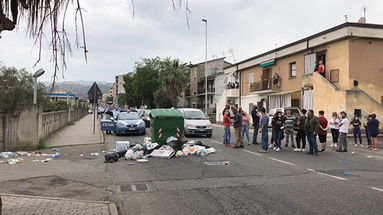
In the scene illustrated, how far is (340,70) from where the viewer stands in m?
22.6

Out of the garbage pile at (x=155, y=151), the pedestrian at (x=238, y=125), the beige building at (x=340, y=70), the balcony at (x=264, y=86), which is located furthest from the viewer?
the balcony at (x=264, y=86)

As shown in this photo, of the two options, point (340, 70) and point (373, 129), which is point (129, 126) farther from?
point (340, 70)

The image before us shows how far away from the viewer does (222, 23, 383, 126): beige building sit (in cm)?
2066

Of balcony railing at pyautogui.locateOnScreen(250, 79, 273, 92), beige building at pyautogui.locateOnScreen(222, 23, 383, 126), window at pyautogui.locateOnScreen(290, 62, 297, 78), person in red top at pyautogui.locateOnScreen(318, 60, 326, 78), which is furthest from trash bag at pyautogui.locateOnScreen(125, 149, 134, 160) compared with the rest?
balcony railing at pyautogui.locateOnScreen(250, 79, 273, 92)

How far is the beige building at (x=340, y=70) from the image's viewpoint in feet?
67.8

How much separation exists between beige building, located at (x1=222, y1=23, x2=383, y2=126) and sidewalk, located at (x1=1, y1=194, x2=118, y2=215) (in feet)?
61.4

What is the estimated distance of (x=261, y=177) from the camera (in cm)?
796

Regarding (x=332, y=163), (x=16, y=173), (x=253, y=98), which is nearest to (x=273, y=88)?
(x=253, y=98)

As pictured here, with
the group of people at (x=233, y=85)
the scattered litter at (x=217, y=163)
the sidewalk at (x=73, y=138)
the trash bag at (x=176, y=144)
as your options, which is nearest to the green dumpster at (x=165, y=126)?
the trash bag at (x=176, y=144)

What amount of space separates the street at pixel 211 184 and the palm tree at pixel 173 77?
42.3 metres

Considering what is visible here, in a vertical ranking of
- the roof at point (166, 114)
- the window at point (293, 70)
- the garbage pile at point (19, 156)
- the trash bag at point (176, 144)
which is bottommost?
the garbage pile at point (19, 156)

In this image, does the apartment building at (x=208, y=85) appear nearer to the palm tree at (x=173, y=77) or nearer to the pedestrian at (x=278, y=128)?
the palm tree at (x=173, y=77)

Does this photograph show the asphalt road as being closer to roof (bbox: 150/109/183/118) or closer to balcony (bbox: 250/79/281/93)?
roof (bbox: 150/109/183/118)

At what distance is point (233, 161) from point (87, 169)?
4429mm
